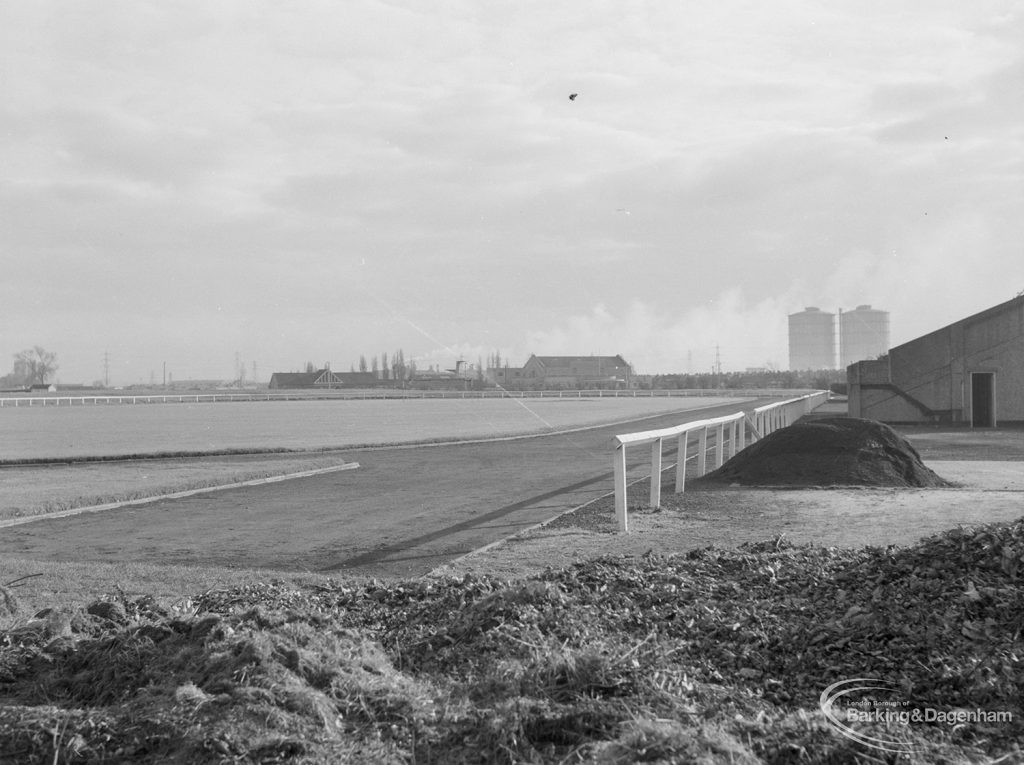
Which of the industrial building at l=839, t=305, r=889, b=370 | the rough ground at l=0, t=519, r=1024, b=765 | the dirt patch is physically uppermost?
the industrial building at l=839, t=305, r=889, b=370

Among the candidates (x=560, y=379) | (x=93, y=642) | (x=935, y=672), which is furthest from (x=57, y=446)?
(x=560, y=379)

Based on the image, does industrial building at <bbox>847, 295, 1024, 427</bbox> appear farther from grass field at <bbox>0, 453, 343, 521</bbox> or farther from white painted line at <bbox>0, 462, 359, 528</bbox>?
white painted line at <bbox>0, 462, 359, 528</bbox>

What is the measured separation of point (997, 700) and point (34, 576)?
7.24 meters

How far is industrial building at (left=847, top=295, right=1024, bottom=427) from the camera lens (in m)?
34.7

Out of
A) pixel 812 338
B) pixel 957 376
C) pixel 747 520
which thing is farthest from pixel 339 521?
pixel 812 338

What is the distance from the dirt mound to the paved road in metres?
2.47

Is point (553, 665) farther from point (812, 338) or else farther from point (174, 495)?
point (812, 338)

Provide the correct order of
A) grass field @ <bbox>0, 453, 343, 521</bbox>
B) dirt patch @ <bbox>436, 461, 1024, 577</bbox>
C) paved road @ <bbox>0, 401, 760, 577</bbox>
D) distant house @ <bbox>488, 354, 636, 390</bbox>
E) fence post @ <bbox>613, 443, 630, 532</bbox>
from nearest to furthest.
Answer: dirt patch @ <bbox>436, 461, 1024, 577</bbox> → paved road @ <bbox>0, 401, 760, 577</bbox> → fence post @ <bbox>613, 443, 630, 532</bbox> → grass field @ <bbox>0, 453, 343, 521</bbox> → distant house @ <bbox>488, 354, 636, 390</bbox>

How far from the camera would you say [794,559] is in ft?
22.0

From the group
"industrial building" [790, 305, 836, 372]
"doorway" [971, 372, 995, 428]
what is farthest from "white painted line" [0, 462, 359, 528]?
"industrial building" [790, 305, 836, 372]

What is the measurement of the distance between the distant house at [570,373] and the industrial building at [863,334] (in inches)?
1521

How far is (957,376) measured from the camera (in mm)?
35406

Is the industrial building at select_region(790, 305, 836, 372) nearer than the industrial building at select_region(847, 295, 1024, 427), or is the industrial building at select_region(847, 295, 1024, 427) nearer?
the industrial building at select_region(847, 295, 1024, 427)

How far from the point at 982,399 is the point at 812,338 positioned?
135 m
